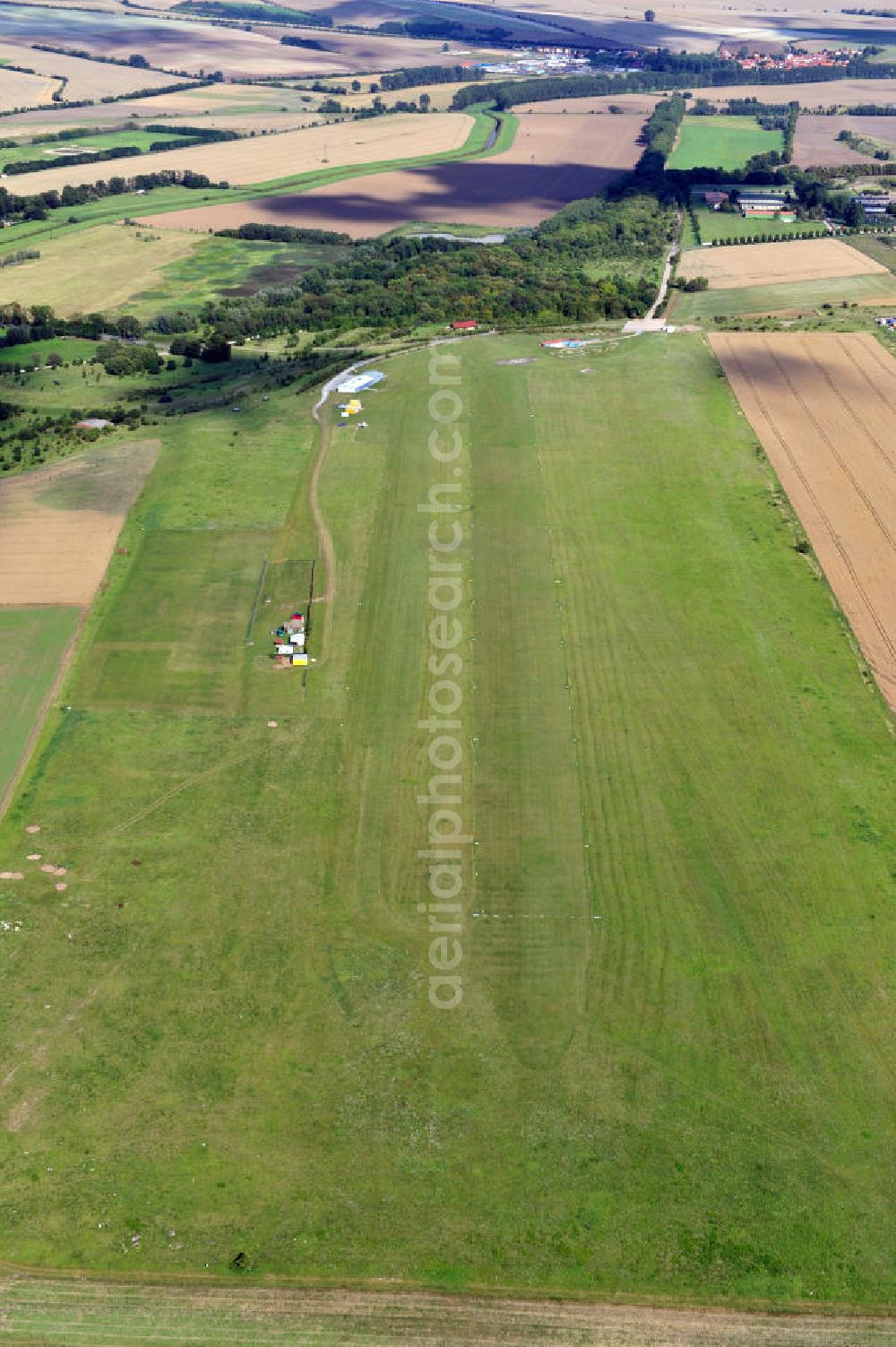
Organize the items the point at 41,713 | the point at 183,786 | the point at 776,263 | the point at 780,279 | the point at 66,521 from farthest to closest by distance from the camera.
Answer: the point at 776,263 → the point at 780,279 → the point at 66,521 → the point at 41,713 → the point at 183,786

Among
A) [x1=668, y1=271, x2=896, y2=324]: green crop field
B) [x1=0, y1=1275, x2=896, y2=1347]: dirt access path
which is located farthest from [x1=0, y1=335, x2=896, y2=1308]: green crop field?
[x1=668, y1=271, x2=896, y2=324]: green crop field

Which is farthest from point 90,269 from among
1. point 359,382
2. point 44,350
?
point 359,382

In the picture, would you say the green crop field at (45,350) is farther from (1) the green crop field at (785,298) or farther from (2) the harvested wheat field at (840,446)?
(2) the harvested wheat field at (840,446)

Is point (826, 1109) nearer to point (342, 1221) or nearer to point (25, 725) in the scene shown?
point (342, 1221)

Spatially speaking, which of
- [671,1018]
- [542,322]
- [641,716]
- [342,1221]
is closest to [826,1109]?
[671,1018]

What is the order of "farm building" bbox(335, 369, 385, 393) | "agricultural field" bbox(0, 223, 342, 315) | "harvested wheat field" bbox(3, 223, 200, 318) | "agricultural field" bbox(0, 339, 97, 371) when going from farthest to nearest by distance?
"agricultural field" bbox(0, 223, 342, 315)
"harvested wheat field" bbox(3, 223, 200, 318)
"agricultural field" bbox(0, 339, 97, 371)
"farm building" bbox(335, 369, 385, 393)

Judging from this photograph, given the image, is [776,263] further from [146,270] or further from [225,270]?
[146,270]

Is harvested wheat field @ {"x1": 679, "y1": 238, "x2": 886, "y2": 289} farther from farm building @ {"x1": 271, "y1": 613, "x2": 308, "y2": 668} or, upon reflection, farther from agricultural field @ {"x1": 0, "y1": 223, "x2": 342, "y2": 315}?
farm building @ {"x1": 271, "y1": 613, "x2": 308, "y2": 668}
